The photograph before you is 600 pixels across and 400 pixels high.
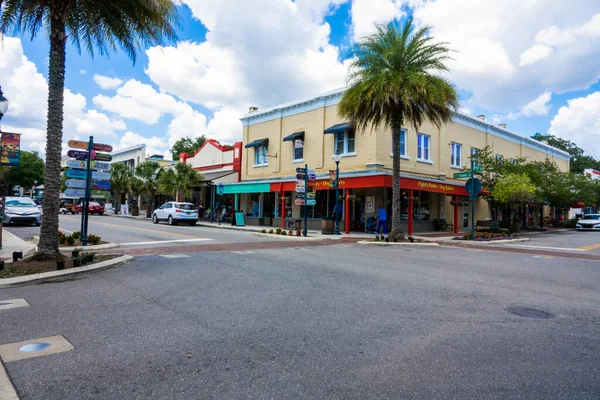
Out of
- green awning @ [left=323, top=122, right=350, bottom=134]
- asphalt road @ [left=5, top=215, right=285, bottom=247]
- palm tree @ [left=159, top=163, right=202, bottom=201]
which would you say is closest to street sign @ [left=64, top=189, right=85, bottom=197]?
asphalt road @ [left=5, top=215, right=285, bottom=247]

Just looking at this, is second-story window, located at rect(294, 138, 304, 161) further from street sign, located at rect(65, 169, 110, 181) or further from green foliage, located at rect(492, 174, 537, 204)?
street sign, located at rect(65, 169, 110, 181)

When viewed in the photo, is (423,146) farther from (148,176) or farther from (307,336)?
(148,176)

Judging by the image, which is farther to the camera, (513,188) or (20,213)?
(513,188)

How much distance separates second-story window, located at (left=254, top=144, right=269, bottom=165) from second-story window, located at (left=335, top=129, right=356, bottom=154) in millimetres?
6677

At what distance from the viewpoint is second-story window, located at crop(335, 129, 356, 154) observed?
77.2 ft

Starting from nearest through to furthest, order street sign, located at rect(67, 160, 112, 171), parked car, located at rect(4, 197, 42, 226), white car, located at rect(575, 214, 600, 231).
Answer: street sign, located at rect(67, 160, 112, 171) < parked car, located at rect(4, 197, 42, 226) < white car, located at rect(575, 214, 600, 231)

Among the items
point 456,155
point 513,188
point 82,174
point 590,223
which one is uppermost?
point 456,155

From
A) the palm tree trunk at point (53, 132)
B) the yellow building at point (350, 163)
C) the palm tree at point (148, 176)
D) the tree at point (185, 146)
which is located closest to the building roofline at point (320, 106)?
the yellow building at point (350, 163)

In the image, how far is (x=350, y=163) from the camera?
23328mm

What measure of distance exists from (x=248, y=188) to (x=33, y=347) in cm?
2365

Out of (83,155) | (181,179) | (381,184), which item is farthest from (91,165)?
(181,179)

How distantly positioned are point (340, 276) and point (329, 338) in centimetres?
386

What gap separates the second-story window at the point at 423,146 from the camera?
2500cm

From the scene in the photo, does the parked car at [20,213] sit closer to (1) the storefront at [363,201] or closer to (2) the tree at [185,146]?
(1) the storefront at [363,201]
